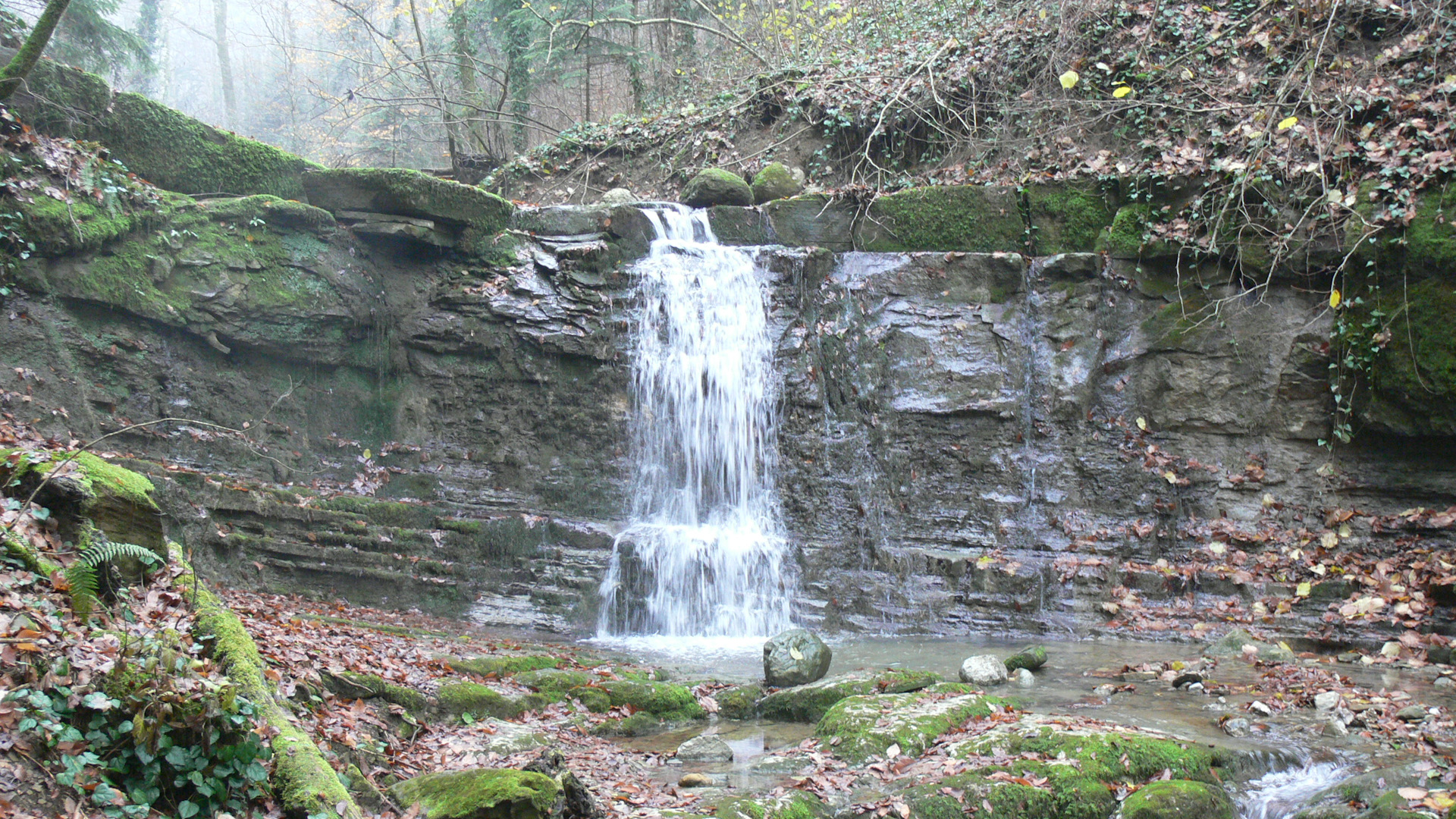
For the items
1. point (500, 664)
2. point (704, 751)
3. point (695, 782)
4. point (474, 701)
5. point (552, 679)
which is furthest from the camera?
point (500, 664)

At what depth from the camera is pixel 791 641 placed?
6445mm

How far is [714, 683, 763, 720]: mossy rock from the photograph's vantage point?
585cm

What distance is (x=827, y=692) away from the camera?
560 cm

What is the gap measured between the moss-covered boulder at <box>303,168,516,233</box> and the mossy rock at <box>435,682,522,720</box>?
277 inches

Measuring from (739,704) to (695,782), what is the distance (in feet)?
5.20

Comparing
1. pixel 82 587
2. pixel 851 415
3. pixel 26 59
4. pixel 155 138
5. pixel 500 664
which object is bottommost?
pixel 500 664

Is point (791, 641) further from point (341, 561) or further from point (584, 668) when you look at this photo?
point (341, 561)

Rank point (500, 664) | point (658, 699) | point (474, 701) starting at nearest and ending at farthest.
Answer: point (474, 701), point (658, 699), point (500, 664)

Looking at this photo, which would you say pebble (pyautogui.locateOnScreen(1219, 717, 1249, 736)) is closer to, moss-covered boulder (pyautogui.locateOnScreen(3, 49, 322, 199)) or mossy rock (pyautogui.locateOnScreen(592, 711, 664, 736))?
mossy rock (pyautogui.locateOnScreen(592, 711, 664, 736))

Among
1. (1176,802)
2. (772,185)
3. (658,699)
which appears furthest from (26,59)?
(1176,802)

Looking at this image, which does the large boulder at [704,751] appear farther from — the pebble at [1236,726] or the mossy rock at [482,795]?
the pebble at [1236,726]

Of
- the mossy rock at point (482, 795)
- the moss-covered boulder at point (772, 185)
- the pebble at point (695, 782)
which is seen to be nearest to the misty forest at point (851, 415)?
the pebble at point (695, 782)

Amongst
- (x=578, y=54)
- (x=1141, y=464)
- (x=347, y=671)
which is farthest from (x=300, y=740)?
(x=578, y=54)

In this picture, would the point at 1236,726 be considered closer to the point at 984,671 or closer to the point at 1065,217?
the point at 984,671
